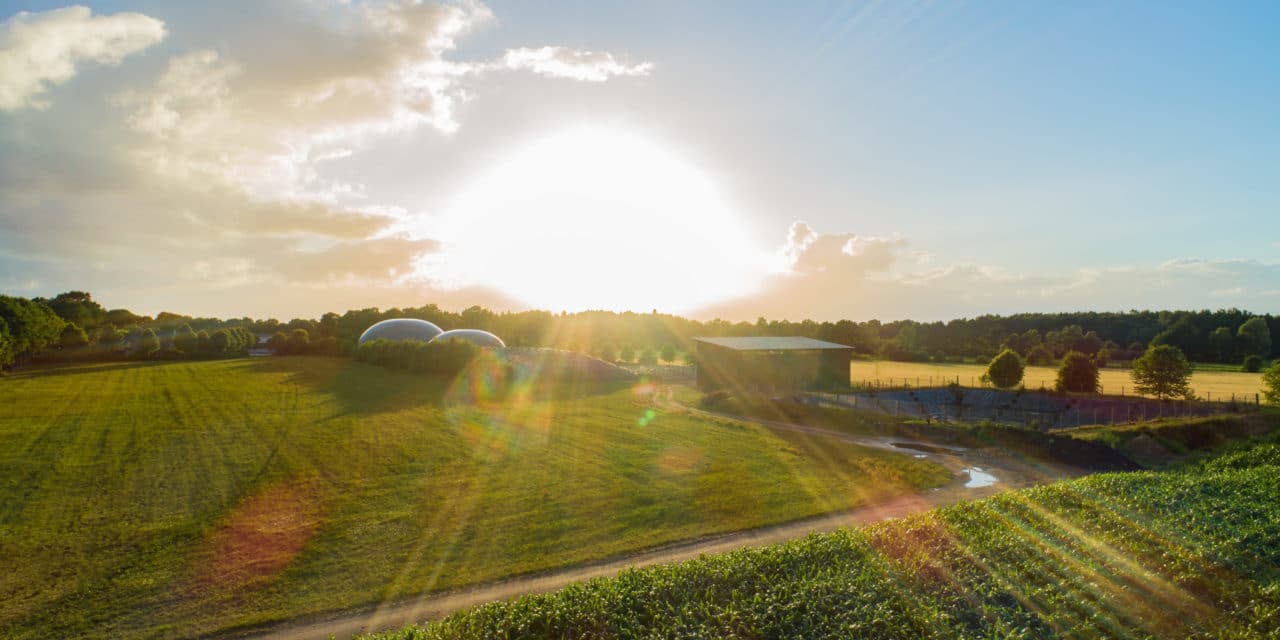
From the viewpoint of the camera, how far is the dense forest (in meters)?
69.2

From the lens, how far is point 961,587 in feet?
27.7

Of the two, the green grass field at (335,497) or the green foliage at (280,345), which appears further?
the green foliage at (280,345)

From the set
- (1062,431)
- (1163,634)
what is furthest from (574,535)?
(1062,431)

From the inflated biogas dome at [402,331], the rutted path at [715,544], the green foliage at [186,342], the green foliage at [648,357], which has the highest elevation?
the inflated biogas dome at [402,331]

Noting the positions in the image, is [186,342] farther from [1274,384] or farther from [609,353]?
[1274,384]

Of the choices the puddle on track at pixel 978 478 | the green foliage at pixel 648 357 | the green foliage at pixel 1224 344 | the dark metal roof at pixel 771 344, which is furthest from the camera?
the green foliage at pixel 648 357

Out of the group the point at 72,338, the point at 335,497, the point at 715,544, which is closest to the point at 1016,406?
the point at 715,544

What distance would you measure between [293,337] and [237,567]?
260ft

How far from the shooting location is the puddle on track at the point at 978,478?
1969 cm

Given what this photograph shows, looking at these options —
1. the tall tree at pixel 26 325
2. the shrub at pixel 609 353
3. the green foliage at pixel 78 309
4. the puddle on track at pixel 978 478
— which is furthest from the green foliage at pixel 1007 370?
the green foliage at pixel 78 309

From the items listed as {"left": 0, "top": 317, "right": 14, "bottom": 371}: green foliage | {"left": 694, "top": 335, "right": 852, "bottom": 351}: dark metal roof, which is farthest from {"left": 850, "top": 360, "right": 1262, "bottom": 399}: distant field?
{"left": 0, "top": 317, "right": 14, "bottom": 371}: green foliage

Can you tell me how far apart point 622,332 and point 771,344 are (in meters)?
69.0

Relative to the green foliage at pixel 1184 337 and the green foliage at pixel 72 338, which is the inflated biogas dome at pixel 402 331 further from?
the green foliage at pixel 1184 337

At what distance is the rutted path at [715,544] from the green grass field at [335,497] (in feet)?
1.56
